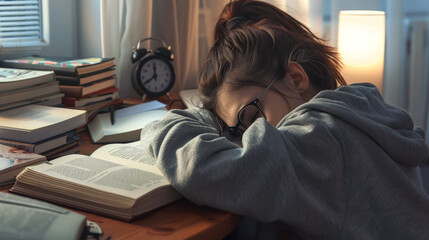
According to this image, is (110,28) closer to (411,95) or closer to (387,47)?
(387,47)

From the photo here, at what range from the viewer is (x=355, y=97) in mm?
847

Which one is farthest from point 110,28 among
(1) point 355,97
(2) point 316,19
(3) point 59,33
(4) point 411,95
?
(4) point 411,95

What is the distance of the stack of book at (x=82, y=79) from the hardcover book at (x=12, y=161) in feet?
1.26

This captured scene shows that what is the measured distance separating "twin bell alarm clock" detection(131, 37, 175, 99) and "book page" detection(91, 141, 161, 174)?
618mm

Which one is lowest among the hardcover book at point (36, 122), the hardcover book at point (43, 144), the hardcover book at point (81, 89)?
the hardcover book at point (43, 144)

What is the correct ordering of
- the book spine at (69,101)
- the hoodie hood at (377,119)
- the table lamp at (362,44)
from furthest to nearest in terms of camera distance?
the table lamp at (362,44) → the book spine at (69,101) → the hoodie hood at (377,119)

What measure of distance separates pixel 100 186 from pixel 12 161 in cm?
20

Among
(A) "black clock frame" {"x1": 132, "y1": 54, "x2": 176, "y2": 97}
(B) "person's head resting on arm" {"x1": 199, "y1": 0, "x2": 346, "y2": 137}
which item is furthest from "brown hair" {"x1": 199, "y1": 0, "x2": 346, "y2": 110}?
(A) "black clock frame" {"x1": 132, "y1": 54, "x2": 176, "y2": 97}

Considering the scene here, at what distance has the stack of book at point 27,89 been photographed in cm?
105

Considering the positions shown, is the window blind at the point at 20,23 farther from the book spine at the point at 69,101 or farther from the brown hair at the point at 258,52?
the brown hair at the point at 258,52

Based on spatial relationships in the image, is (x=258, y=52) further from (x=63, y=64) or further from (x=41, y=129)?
(x=63, y=64)

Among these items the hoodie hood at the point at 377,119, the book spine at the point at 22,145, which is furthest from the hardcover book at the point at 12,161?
the hoodie hood at the point at 377,119

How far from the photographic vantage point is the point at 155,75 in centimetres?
160

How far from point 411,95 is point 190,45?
100 centimetres
